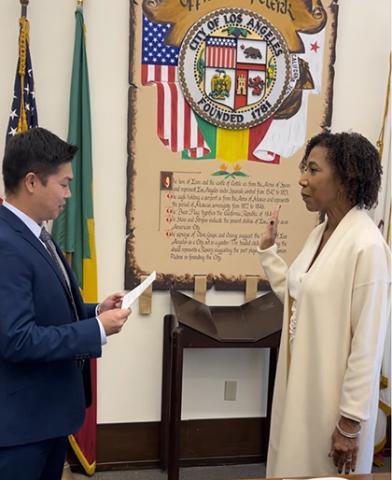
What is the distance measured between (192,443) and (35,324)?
1.68 metres

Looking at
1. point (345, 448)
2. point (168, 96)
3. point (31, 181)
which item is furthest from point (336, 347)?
point (168, 96)

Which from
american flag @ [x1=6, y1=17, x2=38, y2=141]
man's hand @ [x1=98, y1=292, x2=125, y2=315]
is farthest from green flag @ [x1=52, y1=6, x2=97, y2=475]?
man's hand @ [x1=98, y1=292, x2=125, y2=315]

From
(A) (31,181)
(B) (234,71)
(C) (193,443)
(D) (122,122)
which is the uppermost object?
(B) (234,71)

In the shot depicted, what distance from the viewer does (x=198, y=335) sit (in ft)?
7.19

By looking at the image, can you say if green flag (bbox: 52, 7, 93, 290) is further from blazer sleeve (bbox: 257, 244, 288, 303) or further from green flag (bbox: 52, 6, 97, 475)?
blazer sleeve (bbox: 257, 244, 288, 303)

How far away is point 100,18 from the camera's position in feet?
7.72

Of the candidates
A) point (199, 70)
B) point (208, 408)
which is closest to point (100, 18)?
point (199, 70)

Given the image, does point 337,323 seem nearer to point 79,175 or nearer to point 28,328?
point 28,328

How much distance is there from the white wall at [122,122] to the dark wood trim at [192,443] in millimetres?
52

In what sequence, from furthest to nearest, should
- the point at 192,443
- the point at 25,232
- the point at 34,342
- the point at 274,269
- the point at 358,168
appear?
the point at 192,443, the point at 274,269, the point at 358,168, the point at 25,232, the point at 34,342

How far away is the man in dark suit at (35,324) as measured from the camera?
126 centimetres

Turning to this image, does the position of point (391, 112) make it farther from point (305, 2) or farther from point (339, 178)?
point (339, 178)

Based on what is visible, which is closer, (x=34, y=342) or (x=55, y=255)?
(x=34, y=342)

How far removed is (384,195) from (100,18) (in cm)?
→ 167
